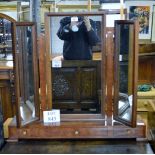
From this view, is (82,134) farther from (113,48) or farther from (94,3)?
(94,3)

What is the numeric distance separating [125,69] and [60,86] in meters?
0.39

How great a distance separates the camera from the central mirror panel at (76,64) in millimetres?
1591

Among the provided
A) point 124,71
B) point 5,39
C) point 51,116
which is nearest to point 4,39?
point 5,39

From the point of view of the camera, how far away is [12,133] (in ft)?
5.16

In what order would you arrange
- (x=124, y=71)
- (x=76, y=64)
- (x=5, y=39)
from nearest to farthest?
(x=124, y=71)
(x=76, y=64)
(x=5, y=39)

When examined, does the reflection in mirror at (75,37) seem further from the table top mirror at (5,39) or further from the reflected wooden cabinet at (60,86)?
the table top mirror at (5,39)

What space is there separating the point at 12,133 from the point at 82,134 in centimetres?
38

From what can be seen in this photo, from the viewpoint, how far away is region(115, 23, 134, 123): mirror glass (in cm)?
148

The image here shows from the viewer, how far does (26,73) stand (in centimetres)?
160

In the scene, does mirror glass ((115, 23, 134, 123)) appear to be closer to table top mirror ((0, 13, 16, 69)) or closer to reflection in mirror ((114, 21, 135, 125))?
reflection in mirror ((114, 21, 135, 125))

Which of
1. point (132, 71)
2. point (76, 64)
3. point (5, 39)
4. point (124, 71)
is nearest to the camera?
point (132, 71)

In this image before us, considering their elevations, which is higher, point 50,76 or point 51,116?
point 50,76

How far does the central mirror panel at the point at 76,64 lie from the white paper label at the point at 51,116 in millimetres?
56

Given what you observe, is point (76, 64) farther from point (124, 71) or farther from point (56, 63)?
point (124, 71)
